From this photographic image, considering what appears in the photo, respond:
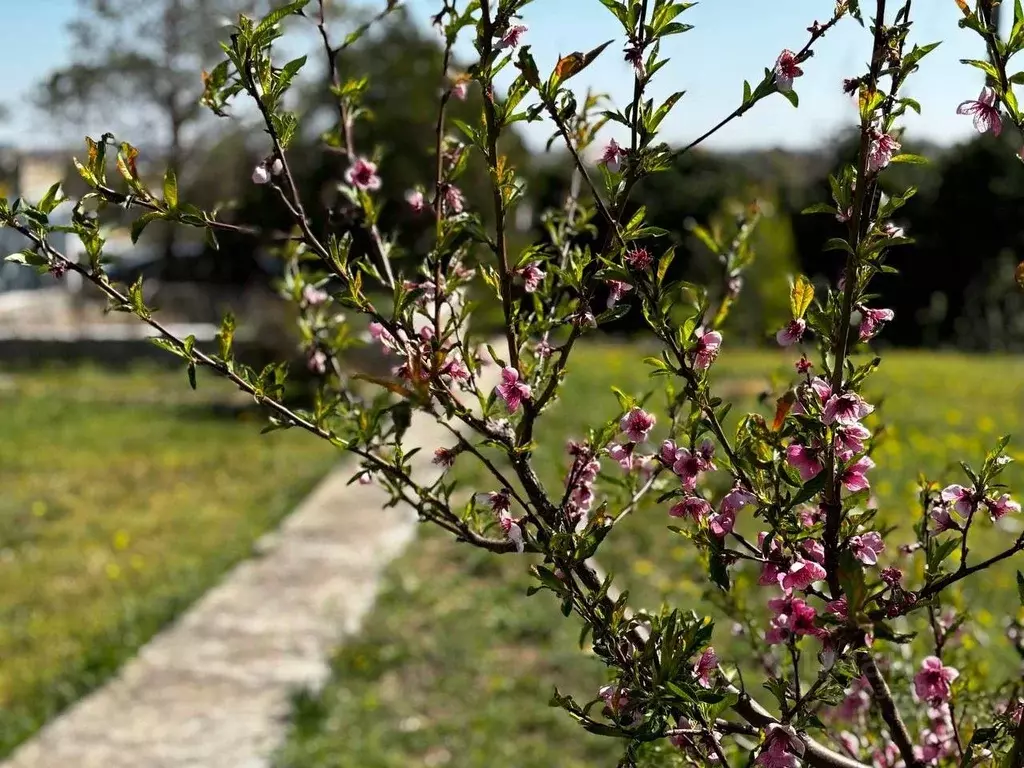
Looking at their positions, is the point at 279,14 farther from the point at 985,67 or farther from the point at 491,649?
the point at 491,649

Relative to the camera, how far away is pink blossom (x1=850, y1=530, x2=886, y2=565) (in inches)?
40.6

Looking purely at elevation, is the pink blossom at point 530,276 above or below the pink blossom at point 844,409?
above

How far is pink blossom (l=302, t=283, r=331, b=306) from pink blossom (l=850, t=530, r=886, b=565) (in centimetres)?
86

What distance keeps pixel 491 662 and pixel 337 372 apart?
8.06 ft

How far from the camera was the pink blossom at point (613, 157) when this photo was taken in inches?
40.9

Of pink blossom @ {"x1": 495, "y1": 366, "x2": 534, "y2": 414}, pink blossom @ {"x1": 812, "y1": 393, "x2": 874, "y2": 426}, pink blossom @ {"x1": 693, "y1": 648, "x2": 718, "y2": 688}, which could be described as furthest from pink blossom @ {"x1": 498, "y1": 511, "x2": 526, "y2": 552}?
pink blossom @ {"x1": 812, "y1": 393, "x2": 874, "y2": 426}

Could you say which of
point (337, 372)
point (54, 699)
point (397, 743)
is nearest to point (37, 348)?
point (54, 699)

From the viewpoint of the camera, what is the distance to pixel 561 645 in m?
3.78

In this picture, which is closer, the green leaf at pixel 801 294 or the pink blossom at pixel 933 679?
the green leaf at pixel 801 294

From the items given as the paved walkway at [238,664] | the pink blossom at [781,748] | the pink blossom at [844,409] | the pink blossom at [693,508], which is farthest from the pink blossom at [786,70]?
the paved walkway at [238,664]

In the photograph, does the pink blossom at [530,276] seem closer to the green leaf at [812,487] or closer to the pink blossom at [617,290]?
the pink blossom at [617,290]

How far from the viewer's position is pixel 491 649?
386cm

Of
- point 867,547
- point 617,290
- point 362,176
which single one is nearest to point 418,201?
point 362,176

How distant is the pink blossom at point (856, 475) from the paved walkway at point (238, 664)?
98.7 inches
